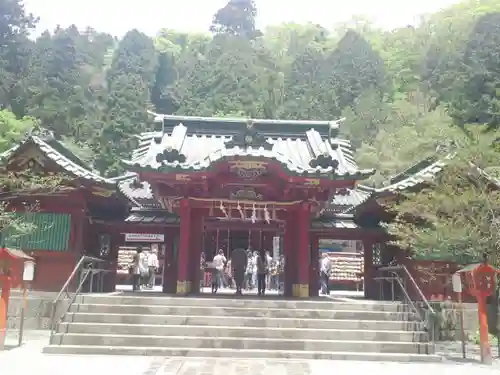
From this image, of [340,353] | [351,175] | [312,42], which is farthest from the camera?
[312,42]

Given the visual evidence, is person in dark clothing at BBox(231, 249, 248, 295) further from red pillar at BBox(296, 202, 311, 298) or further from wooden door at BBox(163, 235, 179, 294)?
wooden door at BBox(163, 235, 179, 294)

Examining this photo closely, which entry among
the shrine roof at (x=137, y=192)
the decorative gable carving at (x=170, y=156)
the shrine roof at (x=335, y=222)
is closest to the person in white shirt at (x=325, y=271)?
the shrine roof at (x=335, y=222)

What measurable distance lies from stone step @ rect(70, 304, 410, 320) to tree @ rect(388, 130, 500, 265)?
2.04 metres

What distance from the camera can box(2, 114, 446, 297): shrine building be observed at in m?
14.2

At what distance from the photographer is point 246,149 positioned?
14.3 meters

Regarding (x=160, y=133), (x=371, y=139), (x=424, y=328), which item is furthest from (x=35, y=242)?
(x=371, y=139)

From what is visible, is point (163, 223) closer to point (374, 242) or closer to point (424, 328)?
point (374, 242)

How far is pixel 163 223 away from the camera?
17.8m

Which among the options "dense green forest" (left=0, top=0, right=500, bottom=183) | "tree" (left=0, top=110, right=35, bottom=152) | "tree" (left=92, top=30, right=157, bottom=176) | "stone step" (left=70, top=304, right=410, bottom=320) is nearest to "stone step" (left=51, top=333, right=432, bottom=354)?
"stone step" (left=70, top=304, right=410, bottom=320)

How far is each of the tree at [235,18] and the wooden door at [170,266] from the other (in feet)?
264

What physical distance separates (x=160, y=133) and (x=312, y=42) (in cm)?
6255

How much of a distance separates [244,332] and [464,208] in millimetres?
5719

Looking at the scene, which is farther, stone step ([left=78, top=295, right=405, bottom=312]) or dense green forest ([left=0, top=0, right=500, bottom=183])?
dense green forest ([left=0, top=0, right=500, bottom=183])

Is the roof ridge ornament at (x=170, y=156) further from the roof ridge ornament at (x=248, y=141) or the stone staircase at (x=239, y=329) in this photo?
the stone staircase at (x=239, y=329)
